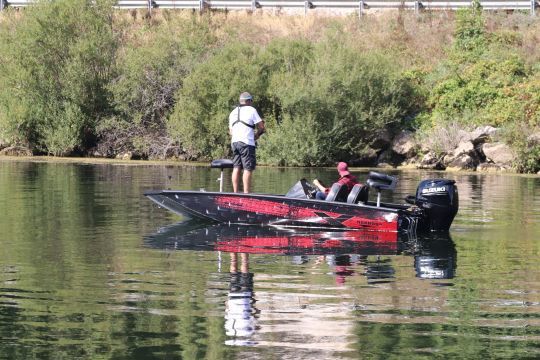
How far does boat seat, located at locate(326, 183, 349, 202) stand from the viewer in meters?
20.1

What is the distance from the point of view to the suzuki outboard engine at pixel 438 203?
1980 centimetres

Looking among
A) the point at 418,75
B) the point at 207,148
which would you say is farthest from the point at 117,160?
the point at 418,75

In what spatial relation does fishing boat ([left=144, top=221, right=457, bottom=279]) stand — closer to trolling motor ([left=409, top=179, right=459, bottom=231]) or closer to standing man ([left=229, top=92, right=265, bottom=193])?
trolling motor ([left=409, top=179, right=459, bottom=231])

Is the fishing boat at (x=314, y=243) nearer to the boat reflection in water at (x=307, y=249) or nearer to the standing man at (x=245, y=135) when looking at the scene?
the boat reflection in water at (x=307, y=249)

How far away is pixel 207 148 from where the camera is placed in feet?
146

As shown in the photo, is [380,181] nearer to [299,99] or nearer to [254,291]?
[254,291]

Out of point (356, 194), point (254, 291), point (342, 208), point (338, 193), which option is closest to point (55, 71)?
point (338, 193)

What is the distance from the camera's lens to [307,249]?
17.6 meters

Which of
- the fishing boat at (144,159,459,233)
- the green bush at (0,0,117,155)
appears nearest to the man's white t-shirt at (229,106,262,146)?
the fishing boat at (144,159,459,233)

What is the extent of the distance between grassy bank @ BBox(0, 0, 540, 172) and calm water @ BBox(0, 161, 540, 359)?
20.5 m

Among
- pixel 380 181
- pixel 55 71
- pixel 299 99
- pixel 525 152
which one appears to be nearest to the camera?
pixel 380 181

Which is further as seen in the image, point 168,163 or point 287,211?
point 168,163

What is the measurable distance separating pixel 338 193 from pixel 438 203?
1785mm

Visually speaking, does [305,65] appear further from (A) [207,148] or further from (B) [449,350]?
(B) [449,350]
